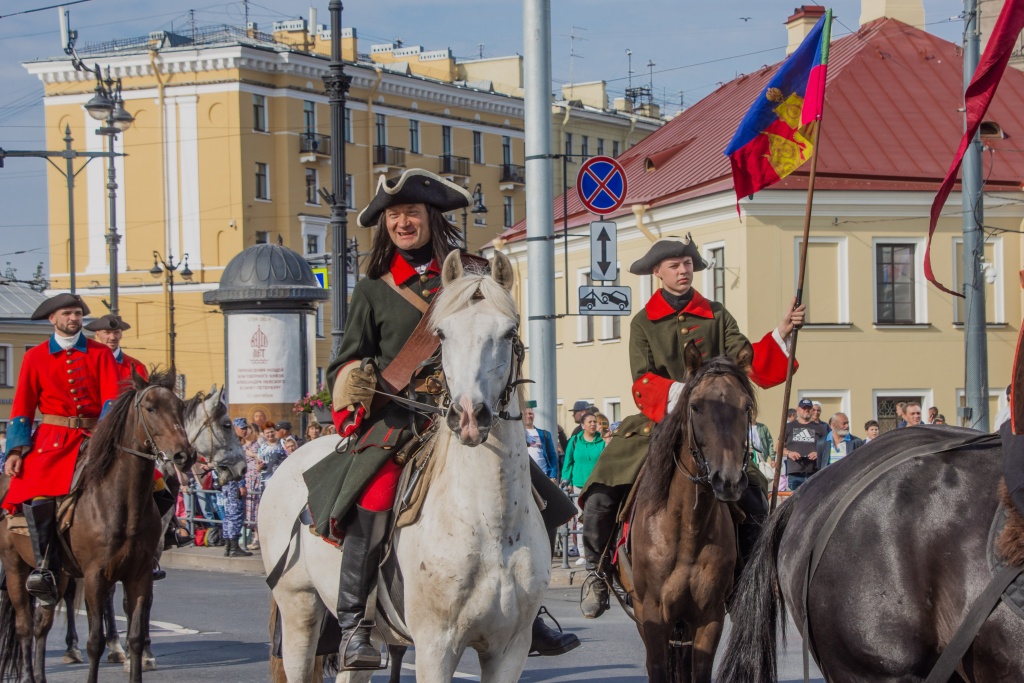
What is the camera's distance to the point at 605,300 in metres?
15.7

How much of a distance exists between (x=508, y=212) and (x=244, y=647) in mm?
70309

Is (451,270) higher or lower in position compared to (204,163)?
lower

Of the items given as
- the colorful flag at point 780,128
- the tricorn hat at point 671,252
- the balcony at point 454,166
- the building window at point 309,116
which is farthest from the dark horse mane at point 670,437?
the balcony at point 454,166

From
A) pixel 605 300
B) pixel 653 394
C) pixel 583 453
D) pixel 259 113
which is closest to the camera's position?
pixel 653 394

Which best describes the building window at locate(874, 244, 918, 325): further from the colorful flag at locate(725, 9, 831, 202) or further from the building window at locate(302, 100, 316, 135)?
the building window at locate(302, 100, 316, 135)

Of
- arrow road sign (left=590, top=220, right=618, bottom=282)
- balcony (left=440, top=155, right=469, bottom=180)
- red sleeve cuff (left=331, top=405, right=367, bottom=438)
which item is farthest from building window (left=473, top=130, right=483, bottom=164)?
red sleeve cuff (left=331, top=405, right=367, bottom=438)

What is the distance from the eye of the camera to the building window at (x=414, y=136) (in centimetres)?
7625

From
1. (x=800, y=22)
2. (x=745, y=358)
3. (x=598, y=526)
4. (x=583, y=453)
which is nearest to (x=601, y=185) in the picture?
(x=583, y=453)

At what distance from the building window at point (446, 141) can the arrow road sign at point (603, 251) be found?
2469 inches

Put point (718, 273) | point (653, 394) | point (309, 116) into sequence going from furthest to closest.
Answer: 1. point (309, 116)
2. point (718, 273)
3. point (653, 394)

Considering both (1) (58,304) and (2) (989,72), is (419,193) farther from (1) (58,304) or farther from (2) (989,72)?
(1) (58,304)

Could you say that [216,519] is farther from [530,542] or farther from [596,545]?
[530,542]

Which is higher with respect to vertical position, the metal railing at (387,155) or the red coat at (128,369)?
the metal railing at (387,155)

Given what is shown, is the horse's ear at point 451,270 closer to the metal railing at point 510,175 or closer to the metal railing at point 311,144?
the metal railing at point 311,144
